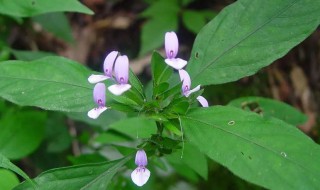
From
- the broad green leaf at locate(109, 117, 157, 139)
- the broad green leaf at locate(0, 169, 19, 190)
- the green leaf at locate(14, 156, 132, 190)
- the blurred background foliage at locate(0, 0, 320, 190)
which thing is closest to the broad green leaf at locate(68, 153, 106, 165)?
the blurred background foliage at locate(0, 0, 320, 190)

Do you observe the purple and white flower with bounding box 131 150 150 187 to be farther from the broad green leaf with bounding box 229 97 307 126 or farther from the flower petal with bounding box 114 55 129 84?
the broad green leaf with bounding box 229 97 307 126

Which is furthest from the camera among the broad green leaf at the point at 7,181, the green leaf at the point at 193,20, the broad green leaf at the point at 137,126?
the green leaf at the point at 193,20

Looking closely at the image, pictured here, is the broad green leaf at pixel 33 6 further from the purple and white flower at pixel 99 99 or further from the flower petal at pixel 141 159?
the flower petal at pixel 141 159

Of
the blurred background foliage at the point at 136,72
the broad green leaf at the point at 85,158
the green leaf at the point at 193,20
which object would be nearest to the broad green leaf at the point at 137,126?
the blurred background foliage at the point at 136,72

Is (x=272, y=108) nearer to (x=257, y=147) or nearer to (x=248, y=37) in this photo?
(x=248, y=37)

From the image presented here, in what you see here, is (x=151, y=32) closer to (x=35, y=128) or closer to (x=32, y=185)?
(x=35, y=128)

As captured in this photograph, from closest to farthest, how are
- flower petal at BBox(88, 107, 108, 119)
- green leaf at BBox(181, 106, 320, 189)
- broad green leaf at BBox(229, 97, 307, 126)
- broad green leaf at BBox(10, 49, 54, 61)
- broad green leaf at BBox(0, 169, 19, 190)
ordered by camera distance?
green leaf at BBox(181, 106, 320, 189)
flower petal at BBox(88, 107, 108, 119)
broad green leaf at BBox(0, 169, 19, 190)
broad green leaf at BBox(229, 97, 307, 126)
broad green leaf at BBox(10, 49, 54, 61)
